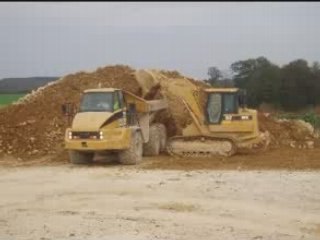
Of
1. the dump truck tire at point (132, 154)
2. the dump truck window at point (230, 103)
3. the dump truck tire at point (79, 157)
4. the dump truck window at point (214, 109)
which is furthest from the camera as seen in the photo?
the dump truck window at point (214, 109)

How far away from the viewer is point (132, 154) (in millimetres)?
20156

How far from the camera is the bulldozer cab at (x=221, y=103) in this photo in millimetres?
22203

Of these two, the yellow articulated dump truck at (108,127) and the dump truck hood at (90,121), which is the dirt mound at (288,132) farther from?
the dump truck hood at (90,121)

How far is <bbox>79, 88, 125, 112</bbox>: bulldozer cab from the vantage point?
2017 cm

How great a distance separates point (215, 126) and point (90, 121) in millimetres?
4554

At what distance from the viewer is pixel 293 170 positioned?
19.1 meters

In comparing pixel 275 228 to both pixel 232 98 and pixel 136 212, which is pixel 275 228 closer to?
pixel 136 212

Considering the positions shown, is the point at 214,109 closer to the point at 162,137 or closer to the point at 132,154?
the point at 162,137

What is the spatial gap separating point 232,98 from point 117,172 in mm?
5582

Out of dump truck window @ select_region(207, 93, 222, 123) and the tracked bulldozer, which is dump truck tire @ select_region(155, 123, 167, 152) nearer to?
the tracked bulldozer

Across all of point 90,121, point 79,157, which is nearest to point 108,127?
point 90,121

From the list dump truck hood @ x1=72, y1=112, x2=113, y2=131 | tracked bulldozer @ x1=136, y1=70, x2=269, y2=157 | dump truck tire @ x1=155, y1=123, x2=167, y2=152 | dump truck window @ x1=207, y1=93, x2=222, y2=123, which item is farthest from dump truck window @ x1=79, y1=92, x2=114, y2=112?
dump truck window @ x1=207, y1=93, x2=222, y2=123

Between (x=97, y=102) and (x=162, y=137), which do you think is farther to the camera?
(x=162, y=137)

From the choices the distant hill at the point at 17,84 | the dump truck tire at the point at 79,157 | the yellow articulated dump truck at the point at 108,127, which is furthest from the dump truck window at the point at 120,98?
the distant hill at the point at 17,84
